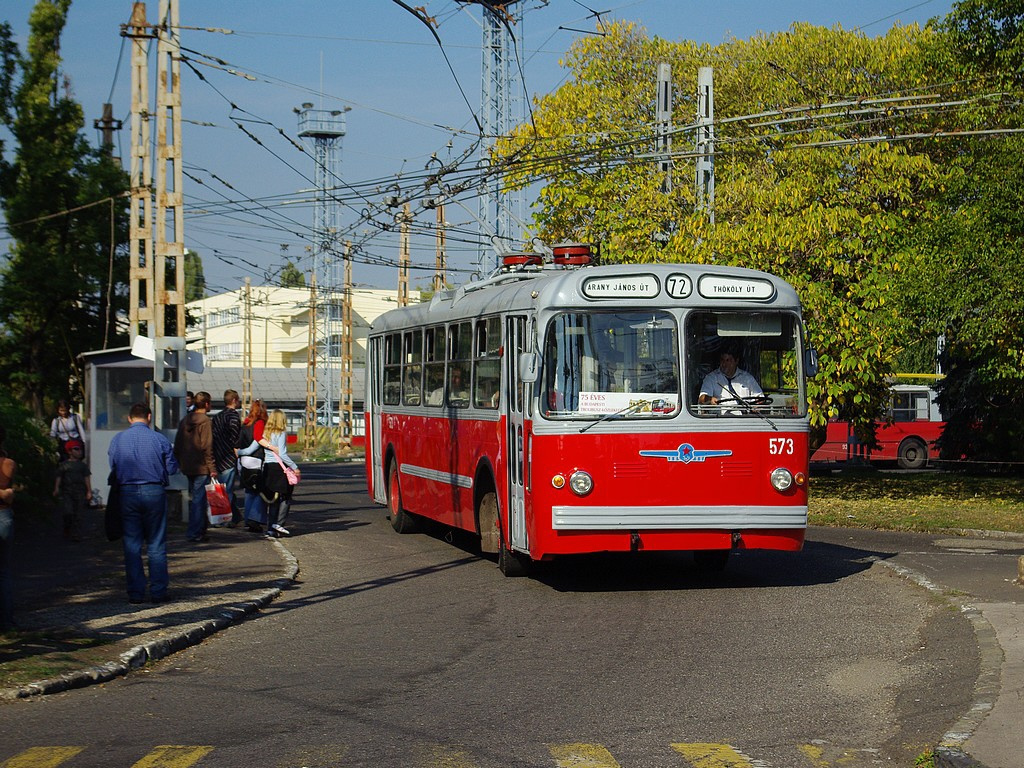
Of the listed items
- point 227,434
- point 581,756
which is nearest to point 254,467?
point 227,434

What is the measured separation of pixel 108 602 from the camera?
12.5 meters

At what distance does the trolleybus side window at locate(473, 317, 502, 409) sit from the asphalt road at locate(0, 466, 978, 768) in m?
1.95

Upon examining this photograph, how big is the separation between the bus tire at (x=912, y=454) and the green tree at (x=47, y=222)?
2699cm

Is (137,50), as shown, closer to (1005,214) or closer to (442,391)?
(442,391)

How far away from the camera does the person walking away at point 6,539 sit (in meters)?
10.3

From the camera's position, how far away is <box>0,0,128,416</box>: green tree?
3189 centimetres

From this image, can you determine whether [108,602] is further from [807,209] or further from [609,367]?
[807,209]

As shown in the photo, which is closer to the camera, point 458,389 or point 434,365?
point 458,389

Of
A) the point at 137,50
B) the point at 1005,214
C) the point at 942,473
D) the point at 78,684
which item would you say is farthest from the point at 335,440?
the point at 78,684

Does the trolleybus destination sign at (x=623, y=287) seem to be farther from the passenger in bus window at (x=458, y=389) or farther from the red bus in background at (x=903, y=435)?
the red bus in background at (x=903, y=435)

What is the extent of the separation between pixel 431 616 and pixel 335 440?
5671cm

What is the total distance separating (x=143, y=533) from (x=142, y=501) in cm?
32

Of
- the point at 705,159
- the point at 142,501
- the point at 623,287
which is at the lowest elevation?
the point at 142,501

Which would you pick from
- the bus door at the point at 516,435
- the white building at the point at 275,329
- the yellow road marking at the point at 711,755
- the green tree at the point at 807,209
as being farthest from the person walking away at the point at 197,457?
the white building at the point at 275,329
